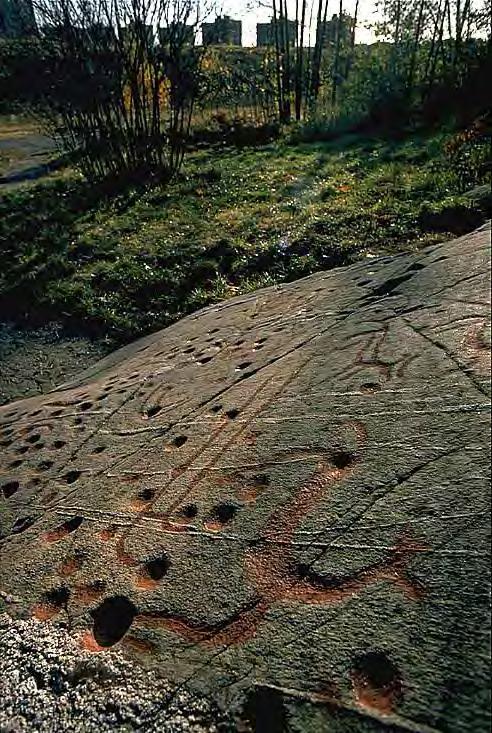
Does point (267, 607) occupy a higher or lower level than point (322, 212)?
higher

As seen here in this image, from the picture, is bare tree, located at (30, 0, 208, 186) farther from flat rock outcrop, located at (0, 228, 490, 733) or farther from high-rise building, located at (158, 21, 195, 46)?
flat rock outcrop, located at (0, 228, 490, 733)

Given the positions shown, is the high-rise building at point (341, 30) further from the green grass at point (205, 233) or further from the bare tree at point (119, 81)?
the green grass at point (205, 233)

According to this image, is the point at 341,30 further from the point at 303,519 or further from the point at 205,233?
the point at 303,519

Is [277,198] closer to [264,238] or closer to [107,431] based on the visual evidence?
[264,238]

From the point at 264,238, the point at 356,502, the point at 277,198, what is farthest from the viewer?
the point at 277,198

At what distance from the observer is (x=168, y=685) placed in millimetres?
1672

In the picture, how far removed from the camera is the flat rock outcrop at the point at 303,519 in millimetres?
1525

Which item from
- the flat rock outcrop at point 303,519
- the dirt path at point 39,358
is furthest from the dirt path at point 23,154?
the flat rock outcrop at point 303,519

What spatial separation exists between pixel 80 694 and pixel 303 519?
2.56ft

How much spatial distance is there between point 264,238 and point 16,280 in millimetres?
2980

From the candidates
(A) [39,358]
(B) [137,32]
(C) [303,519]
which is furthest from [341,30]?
(C) [303,519]

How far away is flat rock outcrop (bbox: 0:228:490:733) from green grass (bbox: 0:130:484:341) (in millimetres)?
3401

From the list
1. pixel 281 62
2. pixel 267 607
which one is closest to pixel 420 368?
pixel 267 607

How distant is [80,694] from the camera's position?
1759 mm
